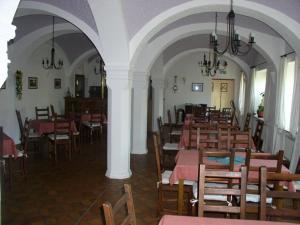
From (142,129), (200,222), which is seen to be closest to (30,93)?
(142,129)

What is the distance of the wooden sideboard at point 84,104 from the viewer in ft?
35.9

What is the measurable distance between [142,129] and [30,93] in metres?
4.18

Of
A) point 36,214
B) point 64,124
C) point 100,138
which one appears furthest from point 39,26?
point 36,214

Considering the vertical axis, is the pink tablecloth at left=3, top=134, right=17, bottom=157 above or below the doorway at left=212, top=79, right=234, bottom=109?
below

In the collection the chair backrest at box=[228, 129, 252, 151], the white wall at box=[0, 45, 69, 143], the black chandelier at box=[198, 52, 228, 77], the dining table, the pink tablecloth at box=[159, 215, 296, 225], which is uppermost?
the black chandelier at box=[198, 52, 228, 77]

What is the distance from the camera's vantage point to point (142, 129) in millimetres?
7812

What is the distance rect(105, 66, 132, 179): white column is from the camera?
18.2 feet

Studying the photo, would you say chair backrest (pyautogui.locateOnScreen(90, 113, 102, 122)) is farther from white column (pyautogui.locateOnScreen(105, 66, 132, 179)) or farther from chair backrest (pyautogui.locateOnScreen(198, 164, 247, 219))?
chair backrest (pyautogui.locateOnScreen(198, 164, 247, 219))

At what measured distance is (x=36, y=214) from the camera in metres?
4.05

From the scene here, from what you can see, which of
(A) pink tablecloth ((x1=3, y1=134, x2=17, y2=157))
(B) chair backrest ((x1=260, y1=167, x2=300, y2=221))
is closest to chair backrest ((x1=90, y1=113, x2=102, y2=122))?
(A) pink tablecloth ((x1=3, y1=134, x2=17, y2=157))

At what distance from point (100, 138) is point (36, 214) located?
18.3 ft

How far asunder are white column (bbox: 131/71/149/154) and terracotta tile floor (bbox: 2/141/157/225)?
844 millimetres

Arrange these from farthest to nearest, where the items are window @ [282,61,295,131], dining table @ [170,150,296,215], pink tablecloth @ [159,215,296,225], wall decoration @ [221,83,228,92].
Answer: wall decoration @ [221,83,228,92], window @ [282,61,295,131], dining table @ [170,150,296,215], pink tablecloth @ [159,215,296,225]

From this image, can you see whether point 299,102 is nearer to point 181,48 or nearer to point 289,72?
point 289,72
